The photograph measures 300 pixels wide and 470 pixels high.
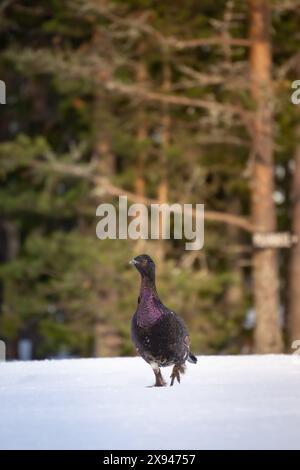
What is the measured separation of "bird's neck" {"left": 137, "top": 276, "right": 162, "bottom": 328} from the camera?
20.2 ft

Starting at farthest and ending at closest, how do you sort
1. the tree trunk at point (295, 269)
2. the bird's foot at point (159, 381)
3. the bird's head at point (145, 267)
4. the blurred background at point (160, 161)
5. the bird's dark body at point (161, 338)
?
A: 1. the tree trunk at point (295, 269)
2. the blurred background at point (160, 161)
3. the bird's foot at point (159, 381)
4. the bird's head at point (145, 267)
5. the bird's dark body at point (161, 338)

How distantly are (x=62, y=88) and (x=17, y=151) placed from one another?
52.4 inches

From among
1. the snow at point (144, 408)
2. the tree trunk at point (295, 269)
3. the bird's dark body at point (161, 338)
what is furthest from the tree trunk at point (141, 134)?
the bird's dark body at point (161, 338)

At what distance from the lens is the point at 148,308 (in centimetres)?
621

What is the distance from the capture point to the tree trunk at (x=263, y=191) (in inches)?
737

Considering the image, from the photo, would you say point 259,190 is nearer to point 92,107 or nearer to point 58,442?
point 92,107

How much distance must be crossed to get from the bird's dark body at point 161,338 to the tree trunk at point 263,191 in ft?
41.1

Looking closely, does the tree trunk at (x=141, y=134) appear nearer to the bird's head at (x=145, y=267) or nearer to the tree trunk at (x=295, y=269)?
the tree trunk at (x=295, y=269)

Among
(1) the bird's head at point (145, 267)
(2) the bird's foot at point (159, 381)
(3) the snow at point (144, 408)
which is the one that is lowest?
(3) the snow at point (144, 408)

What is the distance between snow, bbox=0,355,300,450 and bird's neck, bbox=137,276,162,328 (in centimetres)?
40

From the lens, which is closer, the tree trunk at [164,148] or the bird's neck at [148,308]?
the bird's neck at [148,308]

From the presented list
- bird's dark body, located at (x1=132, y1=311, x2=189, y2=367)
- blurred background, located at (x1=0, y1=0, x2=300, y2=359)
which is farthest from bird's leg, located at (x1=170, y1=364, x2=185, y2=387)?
blurred background, located at (x1=0, y1=0, x2=300, y2=359)

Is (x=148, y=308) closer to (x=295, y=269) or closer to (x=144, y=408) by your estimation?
(x=144, y=408)

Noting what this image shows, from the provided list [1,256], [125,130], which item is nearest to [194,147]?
[125,130]
